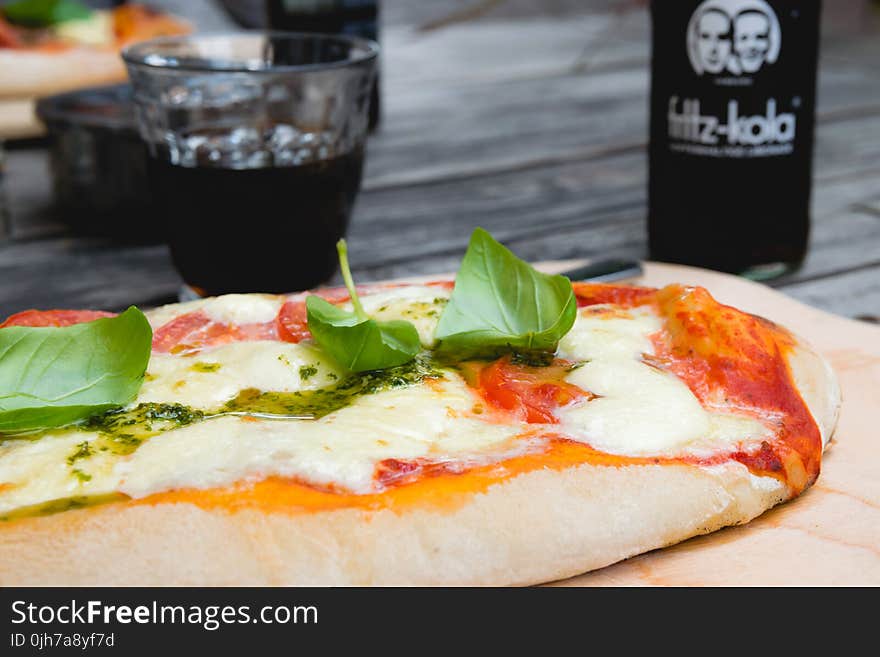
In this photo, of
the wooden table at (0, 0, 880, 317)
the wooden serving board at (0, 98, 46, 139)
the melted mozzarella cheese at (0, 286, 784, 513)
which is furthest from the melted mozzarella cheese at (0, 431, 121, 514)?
the wooden serving board at (0, 98, 46, 139)

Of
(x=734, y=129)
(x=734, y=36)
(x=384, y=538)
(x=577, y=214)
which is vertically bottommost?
(x=577, y=214)

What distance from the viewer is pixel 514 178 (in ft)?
7.86

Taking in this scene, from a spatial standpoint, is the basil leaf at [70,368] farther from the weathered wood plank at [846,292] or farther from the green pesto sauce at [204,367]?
the weathered wood plank at [846,292]

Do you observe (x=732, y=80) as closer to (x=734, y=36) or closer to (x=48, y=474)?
(x=734, y=36)

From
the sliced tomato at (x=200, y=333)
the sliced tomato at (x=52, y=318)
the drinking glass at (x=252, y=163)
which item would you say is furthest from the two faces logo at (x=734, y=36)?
the sliced tomato at (x=52, y=318)

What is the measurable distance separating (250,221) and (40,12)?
73.4 inches

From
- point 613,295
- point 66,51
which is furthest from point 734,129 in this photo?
point 66,51

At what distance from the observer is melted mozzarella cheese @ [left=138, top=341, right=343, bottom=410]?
39.0 inches

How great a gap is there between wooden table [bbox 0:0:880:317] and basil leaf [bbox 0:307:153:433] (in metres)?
0.78

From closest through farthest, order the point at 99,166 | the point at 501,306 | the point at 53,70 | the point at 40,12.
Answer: the point at 501,306
the point at 99,166
the point at 53,70
the point at 40,12

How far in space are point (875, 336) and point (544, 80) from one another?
218cm

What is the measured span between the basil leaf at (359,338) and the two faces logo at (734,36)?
2.42 feet

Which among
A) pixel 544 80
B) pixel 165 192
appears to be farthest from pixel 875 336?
pixel 544 80

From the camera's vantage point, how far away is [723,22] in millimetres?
1537
